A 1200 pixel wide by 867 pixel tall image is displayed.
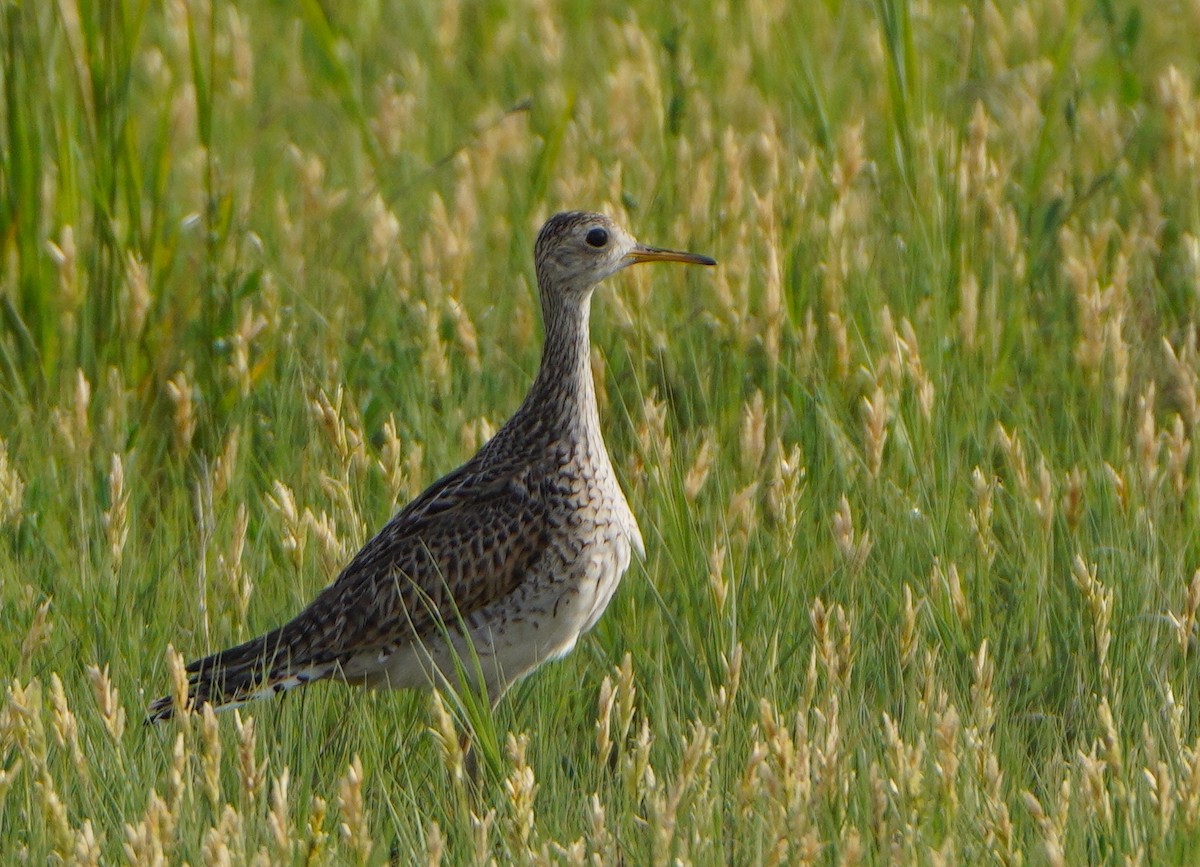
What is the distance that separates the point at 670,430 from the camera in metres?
6.43

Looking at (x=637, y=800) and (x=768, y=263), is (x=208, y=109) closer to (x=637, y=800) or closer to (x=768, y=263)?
(x=768, y=263)

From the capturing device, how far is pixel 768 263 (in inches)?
237

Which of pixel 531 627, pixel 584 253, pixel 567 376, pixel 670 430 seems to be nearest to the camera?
pixel 531 627

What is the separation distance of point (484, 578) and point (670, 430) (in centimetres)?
131

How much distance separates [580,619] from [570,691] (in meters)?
0.19

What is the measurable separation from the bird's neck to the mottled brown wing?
241 millimetres

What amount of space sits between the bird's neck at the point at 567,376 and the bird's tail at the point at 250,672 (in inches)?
40.1

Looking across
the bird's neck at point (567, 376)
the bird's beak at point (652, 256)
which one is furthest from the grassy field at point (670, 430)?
the bird's beak at point (652, 256)

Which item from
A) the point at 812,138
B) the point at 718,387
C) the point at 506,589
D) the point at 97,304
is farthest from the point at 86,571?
the point at 812,138

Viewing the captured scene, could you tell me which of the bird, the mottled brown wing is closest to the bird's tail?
the bird

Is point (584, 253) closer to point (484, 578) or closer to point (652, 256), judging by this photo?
point (652, 256)

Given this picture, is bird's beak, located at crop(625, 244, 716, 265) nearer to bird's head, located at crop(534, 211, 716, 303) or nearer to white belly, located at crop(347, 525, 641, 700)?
bird's head, located at crop(534, 211, 716, 303)

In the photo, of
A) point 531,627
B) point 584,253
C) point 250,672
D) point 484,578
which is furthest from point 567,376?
point 250,672

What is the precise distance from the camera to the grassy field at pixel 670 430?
4059 millimetres
